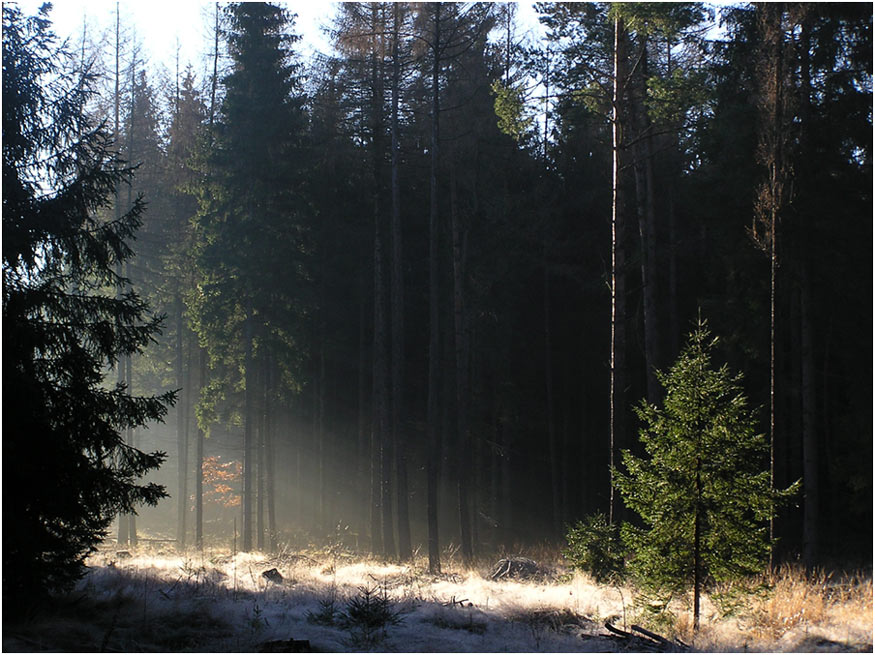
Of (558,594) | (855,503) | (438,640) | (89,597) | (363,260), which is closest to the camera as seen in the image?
(438,640)

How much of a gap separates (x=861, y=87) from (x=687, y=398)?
37.5 ft

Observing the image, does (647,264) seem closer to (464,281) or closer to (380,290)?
(464,281)

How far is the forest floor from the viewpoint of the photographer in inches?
315

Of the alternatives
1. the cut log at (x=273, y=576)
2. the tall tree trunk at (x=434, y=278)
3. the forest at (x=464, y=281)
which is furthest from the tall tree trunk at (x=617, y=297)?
the cut log at (x=273, y=576)

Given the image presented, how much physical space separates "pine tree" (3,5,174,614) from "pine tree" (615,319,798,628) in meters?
6.42

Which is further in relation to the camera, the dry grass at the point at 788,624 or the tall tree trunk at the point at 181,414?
the tall tree trunk at the point at 181,414

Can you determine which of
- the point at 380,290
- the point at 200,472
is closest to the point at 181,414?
the point at 200,472

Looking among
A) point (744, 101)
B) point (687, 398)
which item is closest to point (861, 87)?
point (744, 101)

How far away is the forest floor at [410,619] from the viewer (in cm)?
800

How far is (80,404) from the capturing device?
28.7 feet

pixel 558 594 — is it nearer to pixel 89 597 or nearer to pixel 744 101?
pixel 89 597

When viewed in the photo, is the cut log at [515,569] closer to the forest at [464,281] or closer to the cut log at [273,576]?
the forest at [464,281]

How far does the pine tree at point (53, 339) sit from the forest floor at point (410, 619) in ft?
3.39

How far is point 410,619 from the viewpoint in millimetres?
9211
